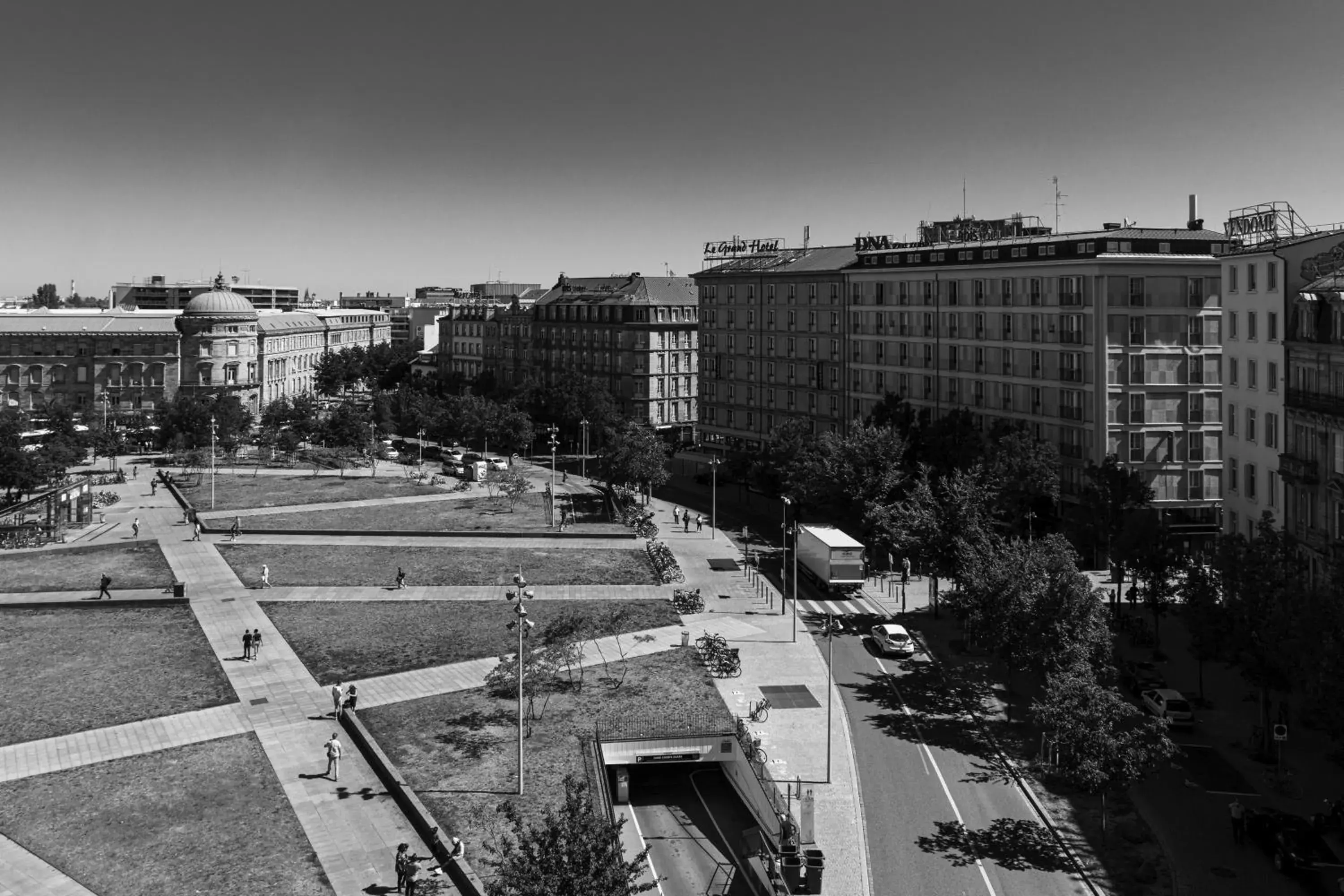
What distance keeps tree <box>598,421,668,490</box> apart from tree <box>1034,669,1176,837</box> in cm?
5960

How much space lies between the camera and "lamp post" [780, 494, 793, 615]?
62.6 metres

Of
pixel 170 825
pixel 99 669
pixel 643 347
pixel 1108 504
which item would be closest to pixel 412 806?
pixel 170 825

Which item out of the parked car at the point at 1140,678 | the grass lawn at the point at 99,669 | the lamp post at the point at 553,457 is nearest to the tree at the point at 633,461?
the lamp post at the point at 553,457

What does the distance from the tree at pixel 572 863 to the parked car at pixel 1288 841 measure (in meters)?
19.2

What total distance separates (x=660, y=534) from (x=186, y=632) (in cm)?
3859

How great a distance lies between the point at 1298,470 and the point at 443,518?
62547mm

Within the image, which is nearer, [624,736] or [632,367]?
[624,736]

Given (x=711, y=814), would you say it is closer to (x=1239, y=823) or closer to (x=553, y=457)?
(x=1239, y=823)

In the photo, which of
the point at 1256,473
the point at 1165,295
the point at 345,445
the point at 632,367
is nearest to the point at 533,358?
the point at 632,367

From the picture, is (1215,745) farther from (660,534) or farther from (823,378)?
(823,378)

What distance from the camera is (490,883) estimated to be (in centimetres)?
3050

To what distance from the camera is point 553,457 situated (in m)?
114

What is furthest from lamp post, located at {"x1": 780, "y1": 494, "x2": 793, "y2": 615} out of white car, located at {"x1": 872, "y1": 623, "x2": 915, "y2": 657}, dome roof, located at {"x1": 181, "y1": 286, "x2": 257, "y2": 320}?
dome roof, located at {"x1": 181, "y1": 286, "x2": 257, "y2": 320}

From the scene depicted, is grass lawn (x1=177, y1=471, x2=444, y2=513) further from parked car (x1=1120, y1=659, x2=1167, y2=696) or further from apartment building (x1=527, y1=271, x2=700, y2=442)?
parked car (x1=1120, y1=659, x2=1167, y2=696)
